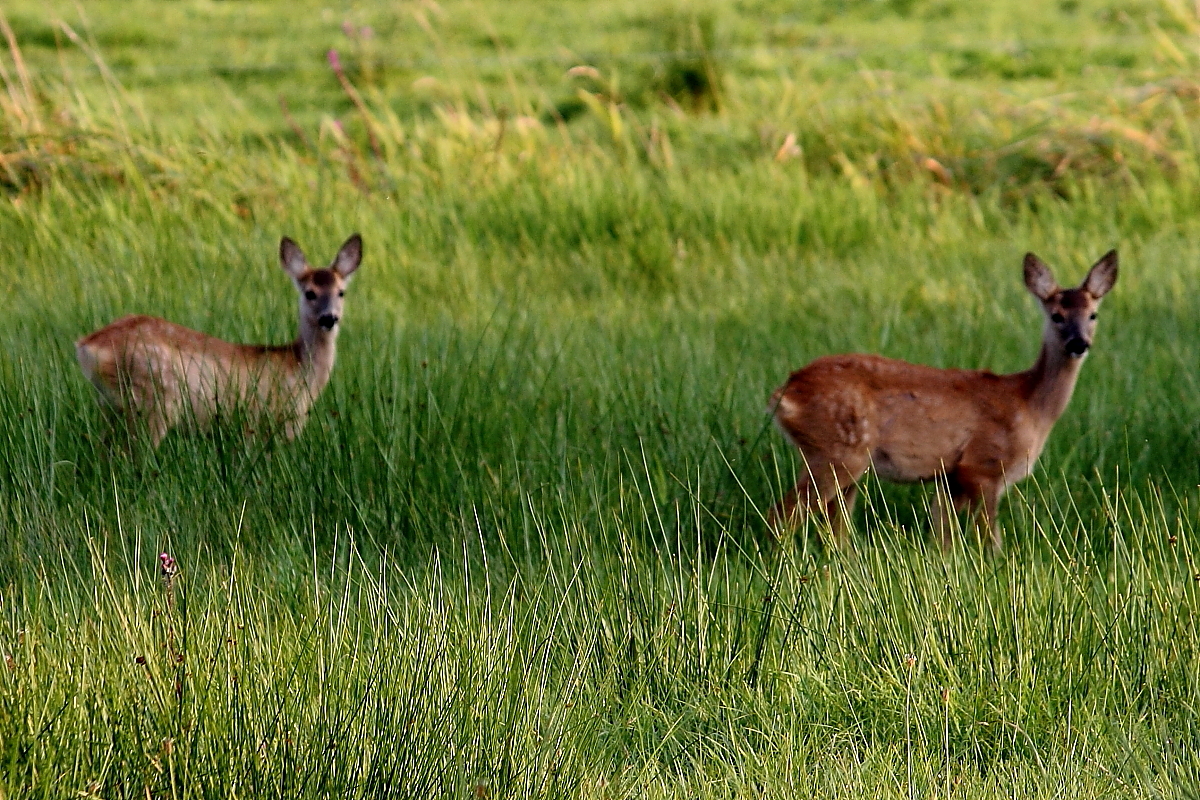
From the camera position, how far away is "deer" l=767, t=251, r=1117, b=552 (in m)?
5.62

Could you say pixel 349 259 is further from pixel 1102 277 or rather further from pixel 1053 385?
pixel 1102 277

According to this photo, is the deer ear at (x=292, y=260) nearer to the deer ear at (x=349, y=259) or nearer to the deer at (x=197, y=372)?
the deer ear at (x=349, y=259)

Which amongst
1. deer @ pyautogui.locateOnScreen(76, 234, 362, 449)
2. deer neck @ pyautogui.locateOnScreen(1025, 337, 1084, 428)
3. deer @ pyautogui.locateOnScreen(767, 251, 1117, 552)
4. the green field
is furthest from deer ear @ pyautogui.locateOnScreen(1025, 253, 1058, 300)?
deer @ pyautogui.locateOnScreen(76, 234, 362, 449)

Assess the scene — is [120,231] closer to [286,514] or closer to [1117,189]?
[286,514]

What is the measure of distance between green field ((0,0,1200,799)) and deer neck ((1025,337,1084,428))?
16 cm

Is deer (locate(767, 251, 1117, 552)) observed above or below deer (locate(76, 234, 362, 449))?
below

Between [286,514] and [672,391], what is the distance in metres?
1.70

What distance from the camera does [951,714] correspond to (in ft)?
12.7

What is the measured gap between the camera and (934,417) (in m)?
5.72

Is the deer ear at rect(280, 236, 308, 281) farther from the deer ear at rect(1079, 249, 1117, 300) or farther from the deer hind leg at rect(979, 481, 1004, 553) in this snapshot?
the deer ear at rect(1079, 249, 1117, 300)

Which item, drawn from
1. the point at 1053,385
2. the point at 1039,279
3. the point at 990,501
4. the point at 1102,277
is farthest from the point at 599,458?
the point at 1102,277

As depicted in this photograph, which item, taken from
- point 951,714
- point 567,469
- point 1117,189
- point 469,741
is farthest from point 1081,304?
point 1117,189

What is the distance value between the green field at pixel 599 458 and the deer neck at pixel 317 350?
0.13 meters

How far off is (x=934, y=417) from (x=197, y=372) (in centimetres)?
265
